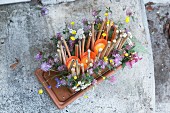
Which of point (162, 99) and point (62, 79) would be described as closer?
point (62, 79)

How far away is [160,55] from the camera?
253 centimetres

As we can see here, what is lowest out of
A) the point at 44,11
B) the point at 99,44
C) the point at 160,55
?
the point at 160,55

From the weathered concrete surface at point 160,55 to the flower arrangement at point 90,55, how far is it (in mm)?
674

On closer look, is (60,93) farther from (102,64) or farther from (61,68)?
(102,64)

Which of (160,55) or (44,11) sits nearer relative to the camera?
(44,11)

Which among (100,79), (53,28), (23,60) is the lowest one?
(100,79)

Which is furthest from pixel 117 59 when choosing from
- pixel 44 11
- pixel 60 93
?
pixel 44 11

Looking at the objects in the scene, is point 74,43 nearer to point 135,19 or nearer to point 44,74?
point 44,74

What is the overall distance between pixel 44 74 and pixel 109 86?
15.3 inches

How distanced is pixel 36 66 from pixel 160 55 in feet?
3.40

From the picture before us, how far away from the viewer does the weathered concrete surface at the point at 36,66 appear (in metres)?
1.89

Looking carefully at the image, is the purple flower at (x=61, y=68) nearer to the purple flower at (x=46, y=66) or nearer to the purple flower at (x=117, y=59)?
the purple flower at (x=46, y=66)

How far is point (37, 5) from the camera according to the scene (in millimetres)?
2135

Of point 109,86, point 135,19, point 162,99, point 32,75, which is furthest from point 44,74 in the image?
point 162,99
